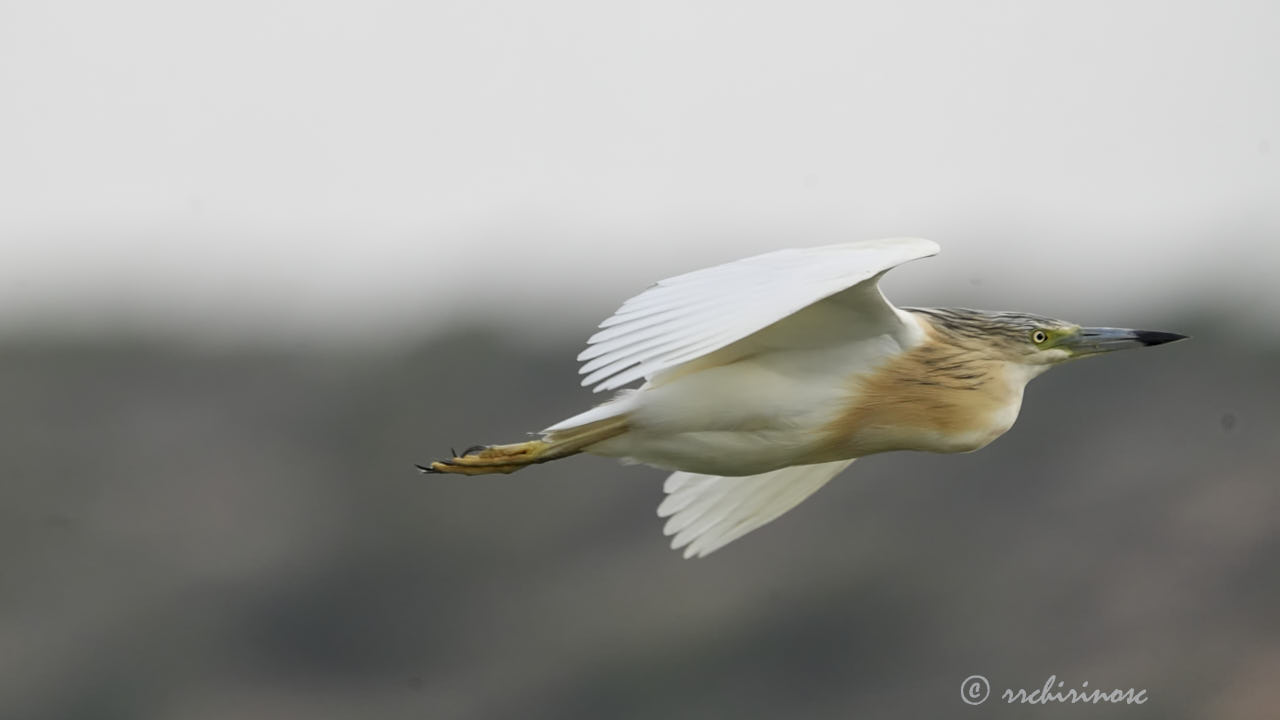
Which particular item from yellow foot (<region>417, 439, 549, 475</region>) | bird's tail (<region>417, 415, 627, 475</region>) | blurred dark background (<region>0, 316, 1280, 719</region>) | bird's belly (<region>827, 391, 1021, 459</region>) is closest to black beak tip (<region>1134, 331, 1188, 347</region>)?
bird's belly (<region>827, 391, 1021, 459</region>)

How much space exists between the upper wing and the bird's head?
0.86 metres

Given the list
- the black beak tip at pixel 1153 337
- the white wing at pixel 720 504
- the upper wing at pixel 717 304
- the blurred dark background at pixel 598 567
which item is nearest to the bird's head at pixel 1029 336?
the black beak tip at pixel 1153 337

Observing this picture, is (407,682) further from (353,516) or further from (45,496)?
(45,496)

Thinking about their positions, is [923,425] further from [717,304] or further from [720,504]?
[717,304]

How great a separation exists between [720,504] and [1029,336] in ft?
5.18

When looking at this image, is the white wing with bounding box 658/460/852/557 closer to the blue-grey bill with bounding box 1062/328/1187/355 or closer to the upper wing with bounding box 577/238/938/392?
the blue-grey bill with bounding box 1062/328/1187/355

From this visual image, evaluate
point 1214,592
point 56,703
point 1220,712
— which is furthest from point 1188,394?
point 56,703

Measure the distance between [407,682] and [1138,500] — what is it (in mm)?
6946

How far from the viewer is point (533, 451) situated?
7496 millimetres

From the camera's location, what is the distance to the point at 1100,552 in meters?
17.1

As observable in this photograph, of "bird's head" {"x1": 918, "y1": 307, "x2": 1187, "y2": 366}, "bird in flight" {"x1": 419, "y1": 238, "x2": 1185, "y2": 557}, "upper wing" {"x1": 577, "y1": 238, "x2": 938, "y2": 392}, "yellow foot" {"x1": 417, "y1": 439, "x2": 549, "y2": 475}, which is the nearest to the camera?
"upper wing" {"x1": 577, "y1": 238, "x2": 938, "y2": 392}

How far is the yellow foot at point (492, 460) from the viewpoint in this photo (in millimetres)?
7516

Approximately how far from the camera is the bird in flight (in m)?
6.70

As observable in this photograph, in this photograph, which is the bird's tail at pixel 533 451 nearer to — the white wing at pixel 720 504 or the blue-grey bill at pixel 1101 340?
the white wing at pixel 720 504
